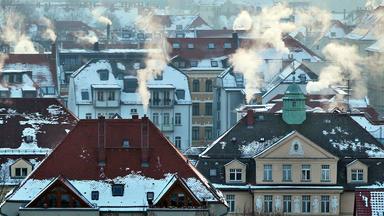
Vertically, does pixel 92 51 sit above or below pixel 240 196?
above

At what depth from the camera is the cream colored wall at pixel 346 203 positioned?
241 ft

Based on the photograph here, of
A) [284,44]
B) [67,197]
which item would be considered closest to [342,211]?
[67,197]

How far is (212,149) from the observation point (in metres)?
74.6

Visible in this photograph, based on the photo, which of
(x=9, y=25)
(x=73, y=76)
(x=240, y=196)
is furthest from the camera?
(x=9, y=25)

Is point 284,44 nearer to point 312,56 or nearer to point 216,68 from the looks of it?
point 312,56

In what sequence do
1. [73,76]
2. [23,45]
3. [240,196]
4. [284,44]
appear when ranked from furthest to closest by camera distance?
[23,45], [284,44], [73,76], [240,196]

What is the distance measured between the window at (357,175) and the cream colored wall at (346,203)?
0.78 meters

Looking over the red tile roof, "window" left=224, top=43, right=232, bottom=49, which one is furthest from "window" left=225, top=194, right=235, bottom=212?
"window" left=224, top=43, right=232, bottom=49

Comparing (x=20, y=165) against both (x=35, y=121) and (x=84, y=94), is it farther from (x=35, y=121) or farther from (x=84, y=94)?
(x=84, y=94)

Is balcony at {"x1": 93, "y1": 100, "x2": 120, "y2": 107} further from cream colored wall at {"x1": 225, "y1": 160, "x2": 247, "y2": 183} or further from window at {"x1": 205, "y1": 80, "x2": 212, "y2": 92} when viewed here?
cream colored wall at {"x1": 225, "y1": 160, "x2": 247, "y2": 183}

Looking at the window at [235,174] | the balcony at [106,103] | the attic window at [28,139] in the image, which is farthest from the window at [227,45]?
the attic window at [28,139]

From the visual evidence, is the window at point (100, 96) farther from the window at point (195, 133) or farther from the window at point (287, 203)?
the window at point (287, 203)

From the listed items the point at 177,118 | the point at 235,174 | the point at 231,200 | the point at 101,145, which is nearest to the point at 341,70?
the point at 177,118

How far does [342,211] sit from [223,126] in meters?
34.0
